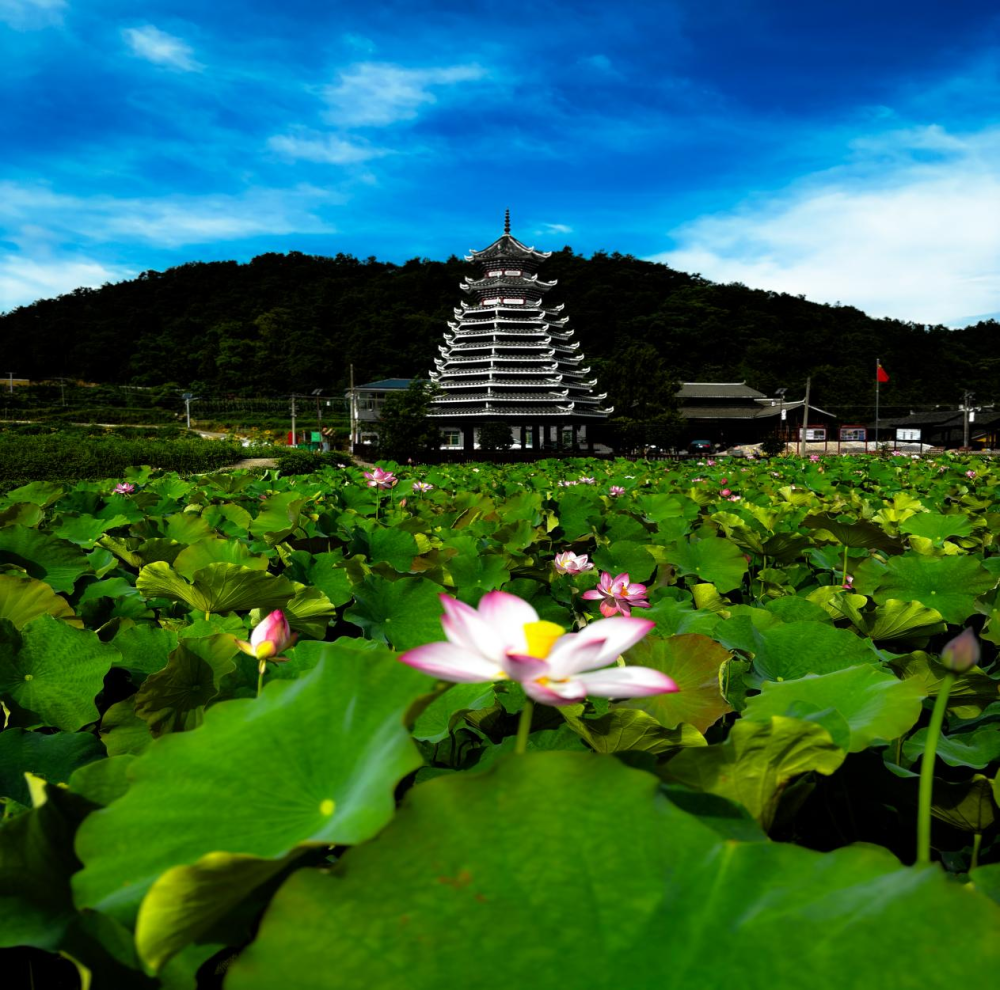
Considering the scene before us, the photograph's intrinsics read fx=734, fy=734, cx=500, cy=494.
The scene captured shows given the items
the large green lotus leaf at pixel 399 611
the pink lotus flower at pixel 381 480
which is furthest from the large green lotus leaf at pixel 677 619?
the pink lotus flower at pixel 381 480

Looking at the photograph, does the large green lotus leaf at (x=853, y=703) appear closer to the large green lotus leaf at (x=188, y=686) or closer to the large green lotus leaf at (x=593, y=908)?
the large green lotus leaf at (x=593, y=908)

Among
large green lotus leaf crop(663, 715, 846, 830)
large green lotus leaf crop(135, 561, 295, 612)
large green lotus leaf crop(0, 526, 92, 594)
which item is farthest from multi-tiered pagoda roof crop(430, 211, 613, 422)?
large green lotus leaf crop(663, 715, 846, 830)

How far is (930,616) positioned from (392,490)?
2.83m

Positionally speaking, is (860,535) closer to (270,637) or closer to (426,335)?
(270,637)

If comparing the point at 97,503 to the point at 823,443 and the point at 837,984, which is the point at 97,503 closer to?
the point at 837,984

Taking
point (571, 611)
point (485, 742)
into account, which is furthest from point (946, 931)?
point (571, 611)

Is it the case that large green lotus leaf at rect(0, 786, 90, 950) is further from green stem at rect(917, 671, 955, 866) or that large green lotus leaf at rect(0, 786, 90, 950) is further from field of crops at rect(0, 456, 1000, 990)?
green stem at rect(917, 671, 955, 866)

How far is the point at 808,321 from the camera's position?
192ft

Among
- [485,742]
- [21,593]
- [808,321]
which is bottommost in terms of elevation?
[485,742]

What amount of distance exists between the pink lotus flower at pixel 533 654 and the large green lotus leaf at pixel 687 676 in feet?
1.08

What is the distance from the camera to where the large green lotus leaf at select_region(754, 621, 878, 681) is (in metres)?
0.88

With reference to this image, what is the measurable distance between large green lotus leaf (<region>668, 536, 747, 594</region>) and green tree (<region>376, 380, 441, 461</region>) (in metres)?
22.5

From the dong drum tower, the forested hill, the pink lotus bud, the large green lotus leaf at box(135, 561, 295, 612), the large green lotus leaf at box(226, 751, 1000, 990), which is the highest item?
the forested hill

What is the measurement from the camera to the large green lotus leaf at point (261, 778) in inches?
14.7
